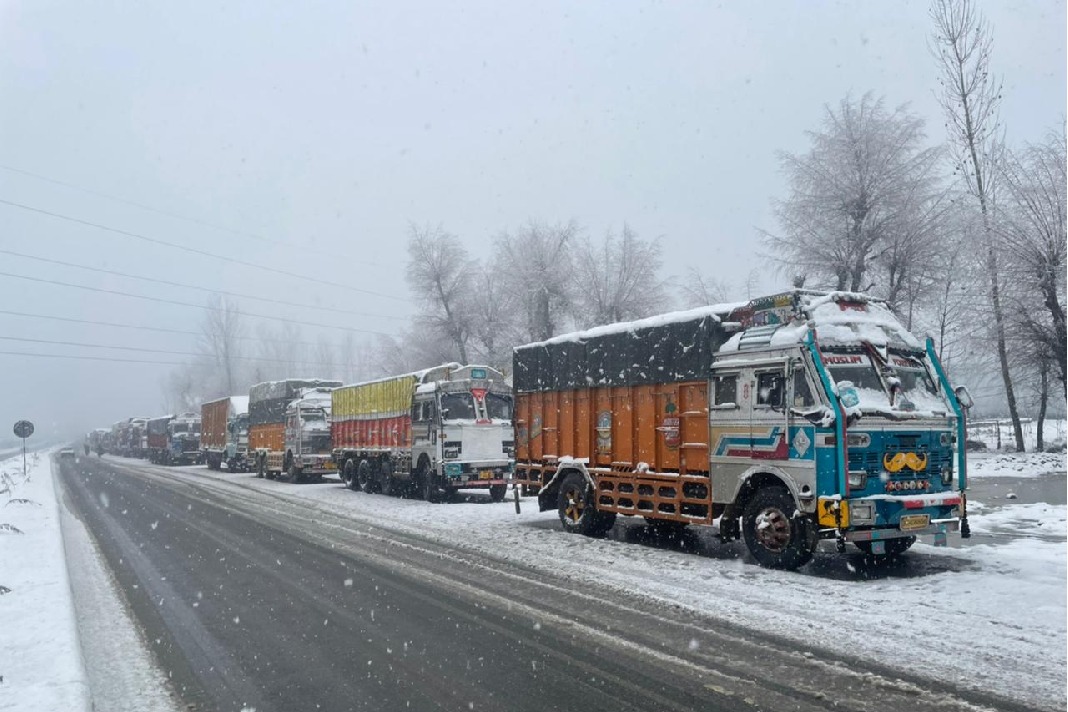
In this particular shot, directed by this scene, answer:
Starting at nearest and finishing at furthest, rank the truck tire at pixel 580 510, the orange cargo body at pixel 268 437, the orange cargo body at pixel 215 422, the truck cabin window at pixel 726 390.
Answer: the truck cabin window at pixel 726 390 < the truck tire at pixel 580 510 < the orange cargo body at pixel 268 437 < the orange cargo body at pixel 215 422

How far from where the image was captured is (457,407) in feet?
70.0

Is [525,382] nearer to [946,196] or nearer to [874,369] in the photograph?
[874,369]

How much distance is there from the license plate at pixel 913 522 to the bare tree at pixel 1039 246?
22.4m

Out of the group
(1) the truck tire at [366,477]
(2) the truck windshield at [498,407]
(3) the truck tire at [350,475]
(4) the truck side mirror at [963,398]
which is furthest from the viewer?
(3) the truck tire at [350,475]

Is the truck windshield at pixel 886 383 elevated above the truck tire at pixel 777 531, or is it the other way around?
the truck windshield at pixel 886 383

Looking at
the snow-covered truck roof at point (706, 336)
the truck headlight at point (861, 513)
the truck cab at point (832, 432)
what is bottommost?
the truck headlight at point (861, 513)

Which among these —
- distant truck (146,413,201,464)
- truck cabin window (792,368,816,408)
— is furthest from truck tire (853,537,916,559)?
distant truck (146,413,201,464)

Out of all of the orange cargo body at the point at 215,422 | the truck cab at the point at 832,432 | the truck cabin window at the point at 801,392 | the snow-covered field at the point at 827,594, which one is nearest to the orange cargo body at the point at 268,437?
the orange cargo body at the point at 215,422

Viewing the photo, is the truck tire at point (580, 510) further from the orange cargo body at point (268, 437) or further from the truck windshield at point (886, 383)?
the orange cargo body at point (268, 437)

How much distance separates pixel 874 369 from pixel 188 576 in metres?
8.94

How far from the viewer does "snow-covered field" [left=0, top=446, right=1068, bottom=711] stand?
6.14m

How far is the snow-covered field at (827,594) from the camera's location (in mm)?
6137

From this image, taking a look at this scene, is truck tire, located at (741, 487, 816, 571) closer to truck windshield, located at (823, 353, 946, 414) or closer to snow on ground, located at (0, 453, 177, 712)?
truck windshield, located at (823, 353, 946, 414)

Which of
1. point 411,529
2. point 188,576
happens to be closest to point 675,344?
point 411,529
